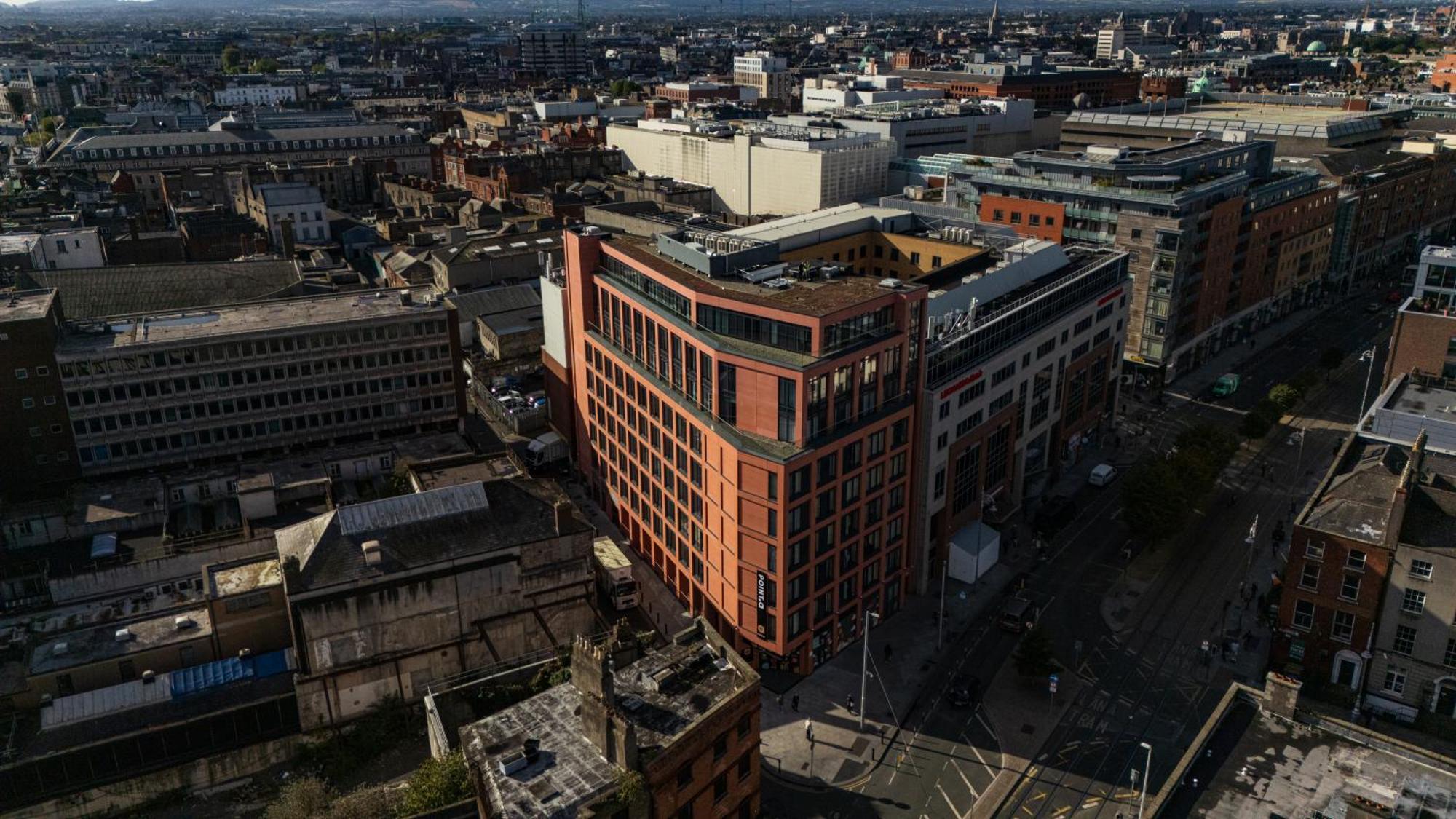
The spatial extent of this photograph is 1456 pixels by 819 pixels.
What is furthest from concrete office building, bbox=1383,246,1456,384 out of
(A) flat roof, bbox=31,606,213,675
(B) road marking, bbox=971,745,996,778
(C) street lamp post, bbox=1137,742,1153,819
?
(A) flat roof, bbox=31,606,213,675

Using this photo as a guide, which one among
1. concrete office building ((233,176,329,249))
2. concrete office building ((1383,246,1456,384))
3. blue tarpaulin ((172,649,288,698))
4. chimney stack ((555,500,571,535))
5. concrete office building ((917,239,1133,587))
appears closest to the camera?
blue tarpaulin ((172,649,288,698))

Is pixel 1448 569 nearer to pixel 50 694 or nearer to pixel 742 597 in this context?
pixel 742 597

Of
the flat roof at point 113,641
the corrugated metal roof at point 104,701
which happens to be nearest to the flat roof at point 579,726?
the corrugated metal roof at point 104,701

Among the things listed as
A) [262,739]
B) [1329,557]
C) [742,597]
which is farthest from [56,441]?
[1329,557]

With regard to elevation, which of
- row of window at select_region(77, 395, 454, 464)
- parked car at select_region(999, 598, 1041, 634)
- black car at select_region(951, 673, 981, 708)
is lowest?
black car at select_region(951, 673, 981, 708)

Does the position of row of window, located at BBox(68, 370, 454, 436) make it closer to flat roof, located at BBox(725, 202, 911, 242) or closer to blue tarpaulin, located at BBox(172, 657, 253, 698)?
blue tarpaulin, located at BBox(172, 657, 253, 698)

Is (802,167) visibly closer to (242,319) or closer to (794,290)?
(242,319)
